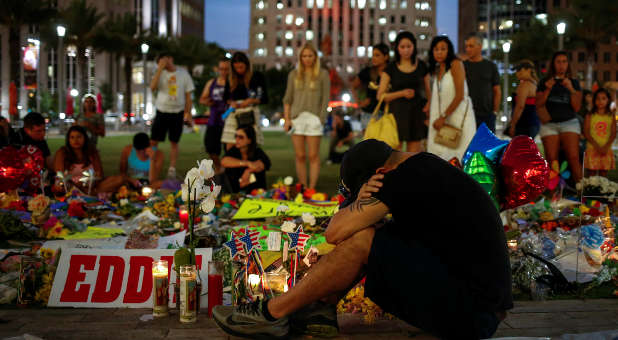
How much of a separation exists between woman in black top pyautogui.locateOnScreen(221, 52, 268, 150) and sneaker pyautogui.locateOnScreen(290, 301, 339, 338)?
19.1ft

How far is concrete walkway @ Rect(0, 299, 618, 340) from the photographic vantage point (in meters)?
3.43

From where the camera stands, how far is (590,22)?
143ft

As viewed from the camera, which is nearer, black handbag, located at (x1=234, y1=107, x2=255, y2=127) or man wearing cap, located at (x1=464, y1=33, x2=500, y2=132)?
man wearing cap, located at (x1=464, y1=33, x2=500, y2=132)

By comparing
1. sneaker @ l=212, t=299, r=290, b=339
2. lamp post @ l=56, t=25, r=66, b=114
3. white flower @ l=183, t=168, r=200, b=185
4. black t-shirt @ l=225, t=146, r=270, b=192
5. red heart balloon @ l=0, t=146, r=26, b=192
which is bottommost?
sneaker @ l=212, t=299, r=290, b=339

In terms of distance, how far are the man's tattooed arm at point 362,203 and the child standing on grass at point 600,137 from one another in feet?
24.4

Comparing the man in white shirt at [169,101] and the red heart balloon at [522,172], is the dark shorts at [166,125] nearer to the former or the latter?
the man in white shirt at [169,101]

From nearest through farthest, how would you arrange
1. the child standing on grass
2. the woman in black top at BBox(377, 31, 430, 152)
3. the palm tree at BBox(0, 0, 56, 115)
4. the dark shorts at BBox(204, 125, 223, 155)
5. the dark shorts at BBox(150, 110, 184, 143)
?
the woman in black top at BBox(377, 31, 430, 152) < the child standing on grass < the dark shorts at BBox(204, 125, 223, 155) < the dark shorts at BBox(150, 110, 184, 143) < the palm tree at BBox(0, 0, 56, 115)

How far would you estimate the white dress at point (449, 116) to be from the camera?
7477 mm

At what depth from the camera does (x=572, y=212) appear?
652 cm

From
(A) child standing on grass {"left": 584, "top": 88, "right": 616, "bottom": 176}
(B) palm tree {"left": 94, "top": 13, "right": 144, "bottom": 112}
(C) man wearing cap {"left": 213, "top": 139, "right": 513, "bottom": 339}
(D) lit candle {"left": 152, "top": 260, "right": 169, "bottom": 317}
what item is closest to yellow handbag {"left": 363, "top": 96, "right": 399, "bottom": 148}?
(A) child standing on grass {"left": 584, "top": 88, "right": 616, "bottom": 176}

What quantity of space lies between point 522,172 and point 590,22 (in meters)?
43.3

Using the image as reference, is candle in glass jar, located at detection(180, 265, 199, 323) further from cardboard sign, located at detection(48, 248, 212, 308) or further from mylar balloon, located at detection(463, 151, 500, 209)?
mylar balloon, located at detection(463, 151, 500, 209)

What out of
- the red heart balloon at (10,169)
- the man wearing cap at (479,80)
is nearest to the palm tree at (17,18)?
the red heart balloon at (10,169)

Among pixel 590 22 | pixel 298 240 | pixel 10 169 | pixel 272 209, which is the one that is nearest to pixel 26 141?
pixel 10 169
